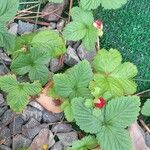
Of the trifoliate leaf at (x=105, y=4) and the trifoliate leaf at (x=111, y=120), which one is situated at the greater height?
the trifoliate leaf at (x=105, y=4)

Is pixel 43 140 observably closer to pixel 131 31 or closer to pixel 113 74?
pixel 113 74

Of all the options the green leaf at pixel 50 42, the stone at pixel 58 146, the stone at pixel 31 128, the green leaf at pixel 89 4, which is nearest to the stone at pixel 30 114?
the stone at pixel 31 128

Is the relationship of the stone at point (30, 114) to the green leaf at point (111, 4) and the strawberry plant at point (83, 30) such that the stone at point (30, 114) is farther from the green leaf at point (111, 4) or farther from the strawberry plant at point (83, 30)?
the green leaf at point (111, 4)

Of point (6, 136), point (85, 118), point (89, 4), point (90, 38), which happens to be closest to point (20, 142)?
point (6, 136)

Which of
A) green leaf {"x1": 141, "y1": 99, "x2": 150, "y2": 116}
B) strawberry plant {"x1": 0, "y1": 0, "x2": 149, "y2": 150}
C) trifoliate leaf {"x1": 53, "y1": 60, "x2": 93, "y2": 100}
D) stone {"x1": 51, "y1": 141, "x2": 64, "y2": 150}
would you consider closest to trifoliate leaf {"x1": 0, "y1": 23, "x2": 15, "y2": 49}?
strawberry plant {"x1": 0, "y1": 0, "x2": 149, "y2": 150}

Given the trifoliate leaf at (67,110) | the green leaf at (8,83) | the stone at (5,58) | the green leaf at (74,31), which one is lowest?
the trifoliate leaf at (67,110)

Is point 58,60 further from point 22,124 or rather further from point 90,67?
point 22,124
